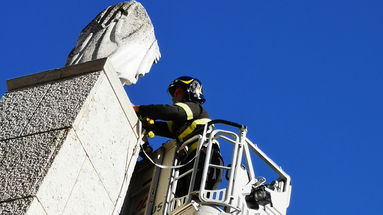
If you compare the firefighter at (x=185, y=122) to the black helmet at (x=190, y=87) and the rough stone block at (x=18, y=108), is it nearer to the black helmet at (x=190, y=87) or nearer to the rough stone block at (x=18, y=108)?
the black helmet at (x=190, y=87)

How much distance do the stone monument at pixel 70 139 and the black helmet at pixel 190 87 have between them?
131 cm

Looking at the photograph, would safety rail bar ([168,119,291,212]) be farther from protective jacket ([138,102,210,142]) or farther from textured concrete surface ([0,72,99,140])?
textured concrete surface ([0,72,99,140])

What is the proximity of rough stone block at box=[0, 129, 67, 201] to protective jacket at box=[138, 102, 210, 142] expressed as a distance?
2101 millimetres

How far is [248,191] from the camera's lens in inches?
385

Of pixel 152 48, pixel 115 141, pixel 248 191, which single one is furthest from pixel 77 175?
pixel 152 48

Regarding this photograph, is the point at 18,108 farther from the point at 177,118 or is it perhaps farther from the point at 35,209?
the point at 177,118

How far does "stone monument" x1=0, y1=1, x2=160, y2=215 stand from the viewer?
8.06 m

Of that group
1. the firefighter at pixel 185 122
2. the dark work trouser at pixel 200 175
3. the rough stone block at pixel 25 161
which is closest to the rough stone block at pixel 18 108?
the rough stone block at pixel 25 161

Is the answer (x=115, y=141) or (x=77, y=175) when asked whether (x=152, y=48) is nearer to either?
(x=115, y=141)

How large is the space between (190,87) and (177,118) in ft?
3.43

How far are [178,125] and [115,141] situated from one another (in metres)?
1.82

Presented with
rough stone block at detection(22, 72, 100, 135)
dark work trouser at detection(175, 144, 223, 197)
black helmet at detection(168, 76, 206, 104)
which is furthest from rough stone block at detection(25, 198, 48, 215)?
black helmet at detection(168, 76, 206, 104)

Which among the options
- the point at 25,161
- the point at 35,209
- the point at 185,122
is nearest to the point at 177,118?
the point at 185,122

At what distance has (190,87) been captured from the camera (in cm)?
1172
